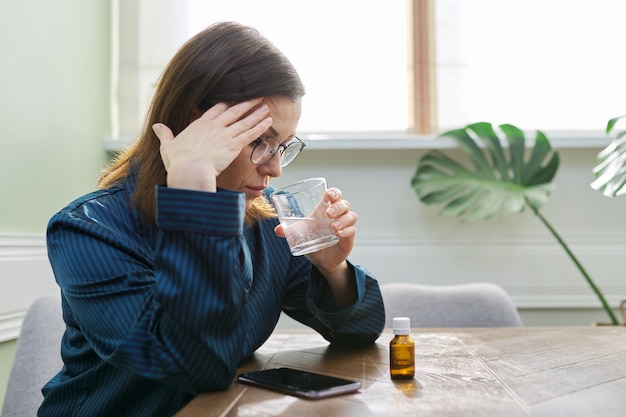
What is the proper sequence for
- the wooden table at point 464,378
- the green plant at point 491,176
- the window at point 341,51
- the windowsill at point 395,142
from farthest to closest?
1. the window at point 341,51
2. the windowsill at point 395,142
3. the green plant at point 491,176
4. the wooden table at point 464,378

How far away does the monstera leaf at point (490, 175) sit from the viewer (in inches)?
90.6

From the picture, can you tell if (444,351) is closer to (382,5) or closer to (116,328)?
(116,328)

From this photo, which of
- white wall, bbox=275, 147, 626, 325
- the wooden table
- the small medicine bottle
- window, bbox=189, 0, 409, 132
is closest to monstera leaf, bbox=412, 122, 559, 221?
white wall, bbox=275, 147, 626, 325

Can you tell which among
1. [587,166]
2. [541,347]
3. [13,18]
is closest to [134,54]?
[13,18]

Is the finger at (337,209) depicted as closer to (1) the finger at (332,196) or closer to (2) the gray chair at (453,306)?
(1) the finger at (332,196)

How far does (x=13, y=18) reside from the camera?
5.84ft

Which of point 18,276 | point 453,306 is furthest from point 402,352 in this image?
point 18,276

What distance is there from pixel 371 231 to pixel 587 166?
825mm

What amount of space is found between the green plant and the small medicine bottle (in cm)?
137

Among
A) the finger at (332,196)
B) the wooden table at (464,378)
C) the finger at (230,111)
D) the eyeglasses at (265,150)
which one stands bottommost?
the wooden table at (464,378)

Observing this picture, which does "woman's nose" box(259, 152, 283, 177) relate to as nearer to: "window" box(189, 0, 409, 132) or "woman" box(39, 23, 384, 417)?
"woman" box(39, 23, 384, 417)

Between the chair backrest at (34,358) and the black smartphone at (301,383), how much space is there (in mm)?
710

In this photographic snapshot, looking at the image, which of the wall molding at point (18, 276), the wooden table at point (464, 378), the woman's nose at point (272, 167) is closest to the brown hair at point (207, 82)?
the woman's nose at point (272, 167)

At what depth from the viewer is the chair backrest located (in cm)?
147
